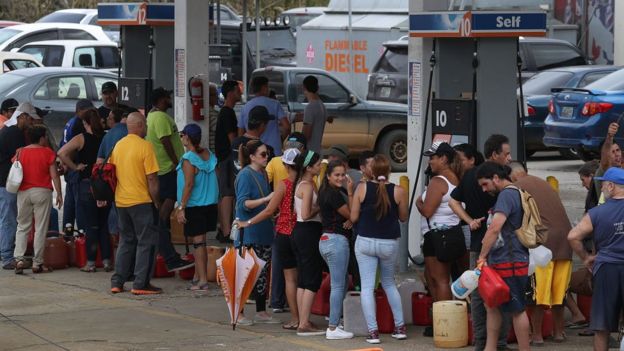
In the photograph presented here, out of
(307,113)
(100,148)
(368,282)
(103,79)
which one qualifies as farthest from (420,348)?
(103,79)

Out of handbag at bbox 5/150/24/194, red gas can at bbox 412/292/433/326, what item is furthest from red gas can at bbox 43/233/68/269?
red gas can at bbox 412/292/433/326

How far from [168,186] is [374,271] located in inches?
160

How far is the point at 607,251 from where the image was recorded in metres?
9.95

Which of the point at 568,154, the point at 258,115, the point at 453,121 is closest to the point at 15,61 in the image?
the point at 568,154

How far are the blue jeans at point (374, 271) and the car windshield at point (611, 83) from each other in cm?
1166

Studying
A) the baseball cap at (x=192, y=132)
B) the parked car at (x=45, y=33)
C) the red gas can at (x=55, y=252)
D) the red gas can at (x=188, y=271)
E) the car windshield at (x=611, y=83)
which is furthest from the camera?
the parked car at (x=45, y=33)

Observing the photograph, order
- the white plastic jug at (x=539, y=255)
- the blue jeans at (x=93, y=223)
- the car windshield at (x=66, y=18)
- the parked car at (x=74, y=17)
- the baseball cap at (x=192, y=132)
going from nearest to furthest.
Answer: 1. the white plastic jug at (x=539, y=255)
2. the baseball cap at (x=192, y=132)
3. the blue jeans at (x=93, y=223)
4. the parked car at (x=74, y=17)
5. the car windshield at (x=66, y=18)

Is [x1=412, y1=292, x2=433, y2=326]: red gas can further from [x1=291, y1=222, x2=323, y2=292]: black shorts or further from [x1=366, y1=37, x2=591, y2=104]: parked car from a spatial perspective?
[x1=366, y1=37, x2=591, y2=104]: parked car

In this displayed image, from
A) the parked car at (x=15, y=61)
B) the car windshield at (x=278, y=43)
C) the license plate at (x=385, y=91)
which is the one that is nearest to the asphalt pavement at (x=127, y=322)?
the license plate at (x=385, y=91)

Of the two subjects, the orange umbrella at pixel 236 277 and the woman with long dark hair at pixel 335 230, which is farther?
the orange umbrella at pixel 236 277

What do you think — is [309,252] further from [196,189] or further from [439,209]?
[196,189]

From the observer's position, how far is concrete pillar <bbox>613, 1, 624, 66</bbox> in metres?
26.3

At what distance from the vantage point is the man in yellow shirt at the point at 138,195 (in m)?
13.3

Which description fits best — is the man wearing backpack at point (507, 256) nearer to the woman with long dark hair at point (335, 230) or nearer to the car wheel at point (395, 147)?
the woman with long dark hair at point (335, 230)
